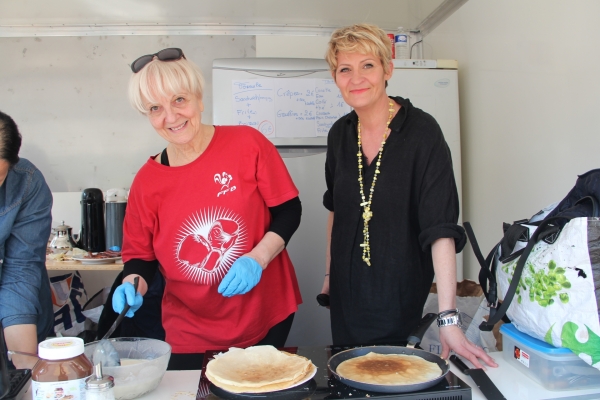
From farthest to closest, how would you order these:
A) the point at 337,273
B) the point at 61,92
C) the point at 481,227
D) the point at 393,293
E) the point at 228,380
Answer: the point at 61,92 < the point at 481,227 < the point at 337,273 < the point at 393,293 < the point at 228,380

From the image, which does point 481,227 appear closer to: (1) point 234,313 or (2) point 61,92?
(1) point 234,313

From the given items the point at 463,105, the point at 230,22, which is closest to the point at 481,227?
the point at 463,105

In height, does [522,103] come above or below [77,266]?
above

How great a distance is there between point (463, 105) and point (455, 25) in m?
0.45

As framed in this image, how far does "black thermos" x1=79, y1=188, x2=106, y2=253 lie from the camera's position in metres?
2.73

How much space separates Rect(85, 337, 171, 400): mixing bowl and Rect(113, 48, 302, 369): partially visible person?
0.29 metres

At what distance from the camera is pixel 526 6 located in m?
2.00

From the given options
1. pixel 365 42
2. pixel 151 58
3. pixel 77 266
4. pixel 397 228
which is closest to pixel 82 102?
pixel 77 266

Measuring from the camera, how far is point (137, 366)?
2.89 ft

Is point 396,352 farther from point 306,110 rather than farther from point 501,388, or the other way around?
point 306,110

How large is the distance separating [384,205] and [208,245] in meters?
0.46

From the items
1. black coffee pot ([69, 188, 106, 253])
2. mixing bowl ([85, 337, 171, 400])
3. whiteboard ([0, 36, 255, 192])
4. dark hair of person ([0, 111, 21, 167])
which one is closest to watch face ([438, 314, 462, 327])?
mixing bowl ([85, 337, 171, 400])

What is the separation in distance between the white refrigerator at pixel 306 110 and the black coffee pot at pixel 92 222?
0.83 metres

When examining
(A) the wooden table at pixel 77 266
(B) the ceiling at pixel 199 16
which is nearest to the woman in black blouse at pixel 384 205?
(A) the wooden table at pixel 77 266
